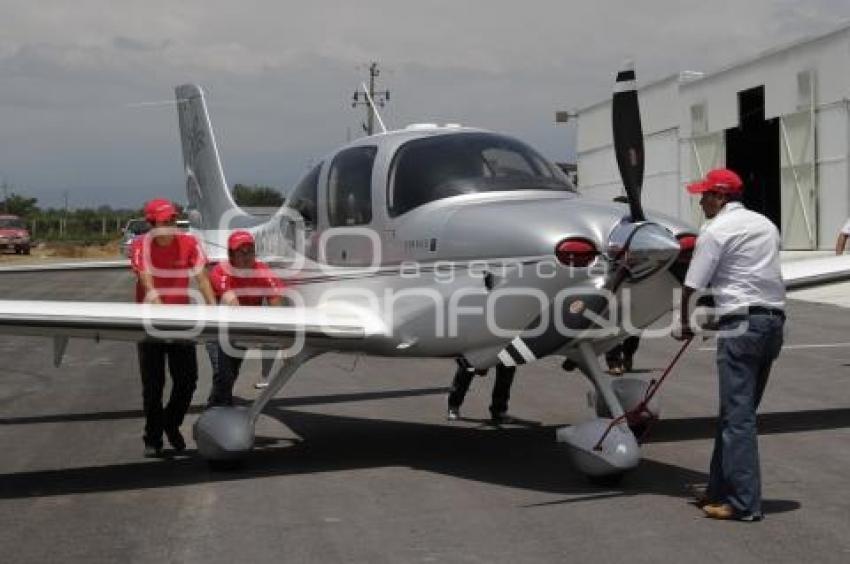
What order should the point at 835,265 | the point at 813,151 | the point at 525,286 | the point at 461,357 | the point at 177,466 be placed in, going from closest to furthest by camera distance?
1. the point at 525,286
2. the point at 461,357
3. the point at 177,466
4. the point at 835,265
5. the point at 813,151

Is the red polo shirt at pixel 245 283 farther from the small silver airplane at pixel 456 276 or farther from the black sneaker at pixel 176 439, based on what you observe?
the black sneaker at pixel 176 439

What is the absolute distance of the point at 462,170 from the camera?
780 cm

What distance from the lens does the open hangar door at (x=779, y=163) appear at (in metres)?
34.0

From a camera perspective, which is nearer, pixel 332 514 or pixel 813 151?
pixel 332 514

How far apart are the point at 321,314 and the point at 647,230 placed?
8.92ft

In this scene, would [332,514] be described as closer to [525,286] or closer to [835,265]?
[525,286]

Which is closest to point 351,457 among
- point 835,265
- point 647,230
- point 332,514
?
point 332,514

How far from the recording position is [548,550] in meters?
5.47

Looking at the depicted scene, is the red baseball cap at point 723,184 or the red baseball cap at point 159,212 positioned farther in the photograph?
the red baseball cap at point 159,212

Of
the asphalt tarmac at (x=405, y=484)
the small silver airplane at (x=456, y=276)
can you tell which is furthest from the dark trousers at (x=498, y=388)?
the small silver airplane at (x=456, y=276)

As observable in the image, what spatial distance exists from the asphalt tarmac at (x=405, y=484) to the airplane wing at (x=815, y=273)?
1141mm

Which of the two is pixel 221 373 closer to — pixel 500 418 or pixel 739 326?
pixel 500 418

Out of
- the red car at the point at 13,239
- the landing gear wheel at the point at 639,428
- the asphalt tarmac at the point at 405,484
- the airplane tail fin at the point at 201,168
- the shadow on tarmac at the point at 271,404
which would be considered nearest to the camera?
the asphalt tarmac at the point at 405,484

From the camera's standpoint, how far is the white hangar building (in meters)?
32.7
